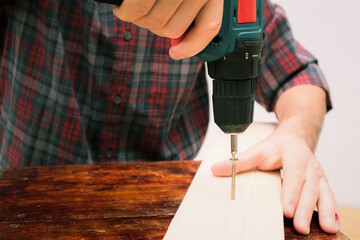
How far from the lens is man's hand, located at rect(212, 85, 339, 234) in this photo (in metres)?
0.78

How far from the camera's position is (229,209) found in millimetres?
790

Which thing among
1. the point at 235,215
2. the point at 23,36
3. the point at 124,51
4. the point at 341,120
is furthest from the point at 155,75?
the point at 341,120

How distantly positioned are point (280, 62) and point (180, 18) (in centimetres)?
84

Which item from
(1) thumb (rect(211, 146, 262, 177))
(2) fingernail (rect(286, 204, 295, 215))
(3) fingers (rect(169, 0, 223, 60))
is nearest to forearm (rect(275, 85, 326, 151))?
(1) thumb (rect(211, 146, 262, 177))

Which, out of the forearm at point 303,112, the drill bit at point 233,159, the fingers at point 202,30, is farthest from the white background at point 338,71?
the fingers at point 202,30

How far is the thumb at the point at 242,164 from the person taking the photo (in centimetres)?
94

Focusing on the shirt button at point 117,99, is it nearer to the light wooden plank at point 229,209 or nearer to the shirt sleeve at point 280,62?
the light wooden plank at point 229,209

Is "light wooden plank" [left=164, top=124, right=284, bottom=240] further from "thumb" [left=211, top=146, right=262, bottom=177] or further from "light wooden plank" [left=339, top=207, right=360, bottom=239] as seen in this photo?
"light wooden plank" [left=339, top=207, right=360, bottom=239]

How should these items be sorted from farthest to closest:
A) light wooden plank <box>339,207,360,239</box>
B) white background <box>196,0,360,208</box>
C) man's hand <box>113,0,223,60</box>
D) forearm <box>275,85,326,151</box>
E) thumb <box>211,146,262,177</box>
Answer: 1. white background <box>196,0,360,208</box>
2. light wooden plank <box>339,207,360,239</box>
3. forearm <box>275,85,326,151</box>
4. thumb <box>211,146,262,177</box>
5. man's hand <box>113,0,223,60</box>

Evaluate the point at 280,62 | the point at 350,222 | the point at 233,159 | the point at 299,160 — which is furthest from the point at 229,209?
the point at 350,222

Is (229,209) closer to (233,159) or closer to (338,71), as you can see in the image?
(233,159)

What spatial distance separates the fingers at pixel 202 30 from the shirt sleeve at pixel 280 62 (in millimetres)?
752

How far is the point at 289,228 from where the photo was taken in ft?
2.45

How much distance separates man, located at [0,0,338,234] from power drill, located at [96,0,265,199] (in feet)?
0.89
